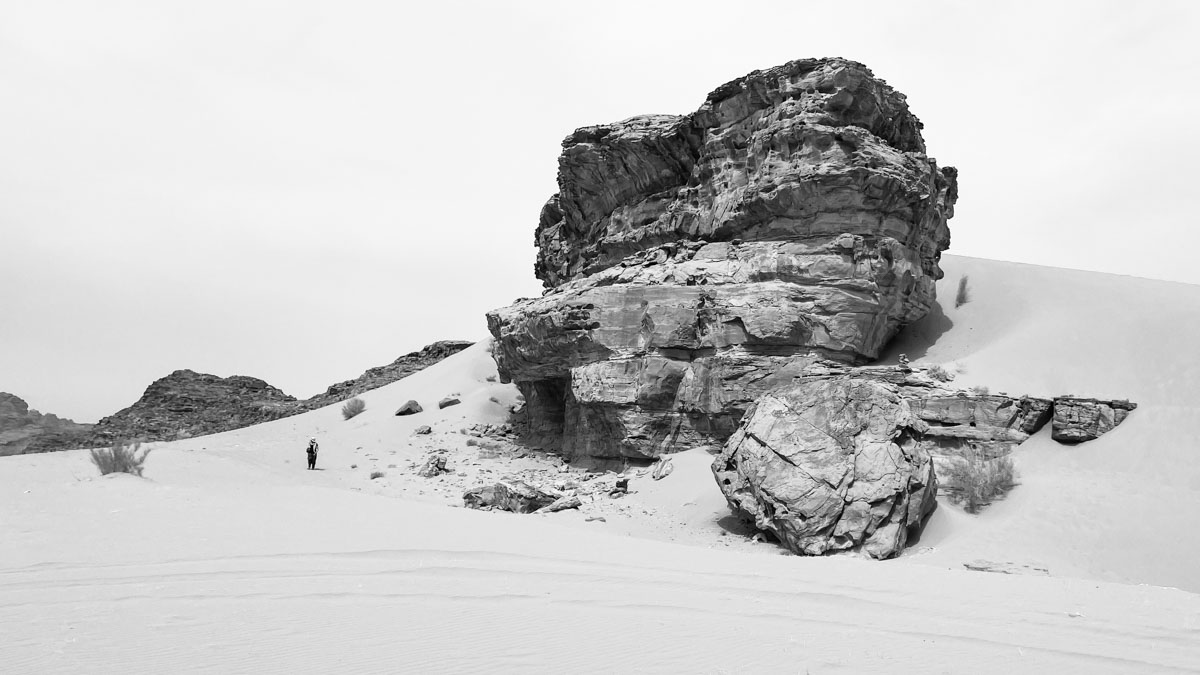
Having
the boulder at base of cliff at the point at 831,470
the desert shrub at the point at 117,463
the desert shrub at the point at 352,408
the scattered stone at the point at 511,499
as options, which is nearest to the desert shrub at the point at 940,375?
the boulder at base of cliff at the point at 831,470

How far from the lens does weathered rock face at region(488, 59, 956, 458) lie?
15.7 meters

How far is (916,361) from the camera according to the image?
18359 mm

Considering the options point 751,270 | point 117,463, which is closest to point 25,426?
point 117,463

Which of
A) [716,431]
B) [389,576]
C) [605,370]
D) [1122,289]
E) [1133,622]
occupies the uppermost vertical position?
[1122,289]

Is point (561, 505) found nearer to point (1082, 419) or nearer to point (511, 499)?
point (511, 499)

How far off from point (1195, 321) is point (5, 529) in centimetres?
2261

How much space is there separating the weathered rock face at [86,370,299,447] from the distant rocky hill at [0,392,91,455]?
1.19 metres

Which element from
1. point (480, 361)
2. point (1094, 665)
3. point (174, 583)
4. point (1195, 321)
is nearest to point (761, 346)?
point (1195, 321)

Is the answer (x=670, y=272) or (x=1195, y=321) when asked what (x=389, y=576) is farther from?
(x=1195, y=321)

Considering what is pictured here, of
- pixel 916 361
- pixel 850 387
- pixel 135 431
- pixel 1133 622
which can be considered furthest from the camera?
pixel 135 431

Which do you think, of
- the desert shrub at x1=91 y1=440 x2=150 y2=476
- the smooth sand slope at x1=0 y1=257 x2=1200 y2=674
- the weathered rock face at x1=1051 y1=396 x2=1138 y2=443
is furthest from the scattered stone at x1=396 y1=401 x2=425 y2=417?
the weathered rock face at x1=1051 y1=396 x2=1138 y2=443

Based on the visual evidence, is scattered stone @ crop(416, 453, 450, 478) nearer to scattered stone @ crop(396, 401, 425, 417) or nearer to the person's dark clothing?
the person's dark clothing

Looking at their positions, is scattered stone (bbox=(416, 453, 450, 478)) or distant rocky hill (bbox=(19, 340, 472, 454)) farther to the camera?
distant rocky hill (bbox=(19, 340, 472, 454))

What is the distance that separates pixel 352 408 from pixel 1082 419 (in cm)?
2419
